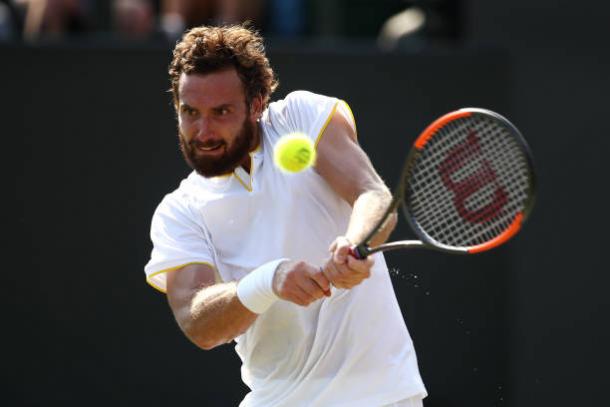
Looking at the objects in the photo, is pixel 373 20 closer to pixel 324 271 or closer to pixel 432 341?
pixel 432 341

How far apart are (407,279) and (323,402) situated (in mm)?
2052

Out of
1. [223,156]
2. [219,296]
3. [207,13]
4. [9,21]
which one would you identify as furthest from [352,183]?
[9,21]

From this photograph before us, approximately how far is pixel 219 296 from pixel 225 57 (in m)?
0.75

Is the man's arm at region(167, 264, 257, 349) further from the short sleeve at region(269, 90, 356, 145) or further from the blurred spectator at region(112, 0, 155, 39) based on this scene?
the blurred spectator at region(112, 0, 155, 39)

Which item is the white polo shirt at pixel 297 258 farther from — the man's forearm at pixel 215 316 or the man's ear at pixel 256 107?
the man's forearm at pixel 215 316

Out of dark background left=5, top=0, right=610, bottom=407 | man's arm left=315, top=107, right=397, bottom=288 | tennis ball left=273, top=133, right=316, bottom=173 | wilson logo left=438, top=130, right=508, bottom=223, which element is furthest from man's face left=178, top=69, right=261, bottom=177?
dark background left=5, top=0, right=610, bottom=407

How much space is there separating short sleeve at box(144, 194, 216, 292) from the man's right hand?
1.60 feet

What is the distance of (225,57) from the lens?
3445 millimetres

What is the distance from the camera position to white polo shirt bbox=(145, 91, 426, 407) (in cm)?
338

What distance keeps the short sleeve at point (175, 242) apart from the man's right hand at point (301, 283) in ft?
1.60

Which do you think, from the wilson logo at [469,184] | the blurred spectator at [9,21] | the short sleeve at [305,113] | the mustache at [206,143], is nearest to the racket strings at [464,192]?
the wilson logo at [469,184]

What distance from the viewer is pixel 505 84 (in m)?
6.04

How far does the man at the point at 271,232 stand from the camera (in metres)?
3.36

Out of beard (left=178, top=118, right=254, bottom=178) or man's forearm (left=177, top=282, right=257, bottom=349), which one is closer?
man's forearm (left=177, top=282, right=257, bottom=349)
